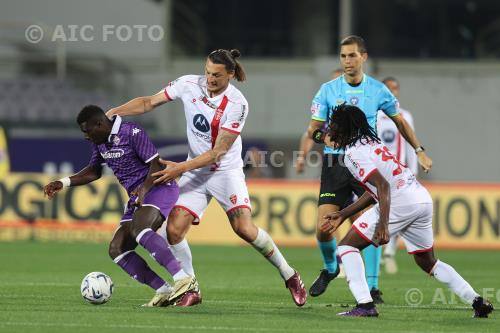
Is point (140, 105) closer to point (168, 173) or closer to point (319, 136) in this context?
point (168, 173)

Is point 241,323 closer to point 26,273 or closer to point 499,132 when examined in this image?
point 26,273

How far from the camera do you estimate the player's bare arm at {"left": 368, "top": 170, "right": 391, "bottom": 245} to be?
8570mm

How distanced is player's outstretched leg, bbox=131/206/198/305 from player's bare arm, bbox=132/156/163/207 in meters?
0.14

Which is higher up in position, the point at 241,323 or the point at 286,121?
the point at 286,121

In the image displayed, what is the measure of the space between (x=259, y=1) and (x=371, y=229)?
2058 cm

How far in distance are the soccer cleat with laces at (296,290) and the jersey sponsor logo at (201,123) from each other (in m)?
1.49

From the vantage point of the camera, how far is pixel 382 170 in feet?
28.8

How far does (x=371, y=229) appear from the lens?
881 cm

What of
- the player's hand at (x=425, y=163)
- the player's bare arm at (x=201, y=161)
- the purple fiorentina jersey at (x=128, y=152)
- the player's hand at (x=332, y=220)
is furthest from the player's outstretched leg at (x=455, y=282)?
the purple fiorentina jersey at (x=128, y=152)

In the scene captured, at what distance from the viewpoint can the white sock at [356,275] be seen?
28.6ft

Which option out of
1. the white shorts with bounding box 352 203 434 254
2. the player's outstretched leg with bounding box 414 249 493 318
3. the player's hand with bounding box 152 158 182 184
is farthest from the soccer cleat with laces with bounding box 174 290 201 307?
the player's outstretched leg with bounding box 414 249 493 318

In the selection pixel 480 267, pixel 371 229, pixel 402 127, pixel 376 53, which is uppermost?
pixel 376 53

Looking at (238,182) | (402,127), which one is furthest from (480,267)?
(238,182)

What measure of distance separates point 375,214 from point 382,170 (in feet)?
1.18
